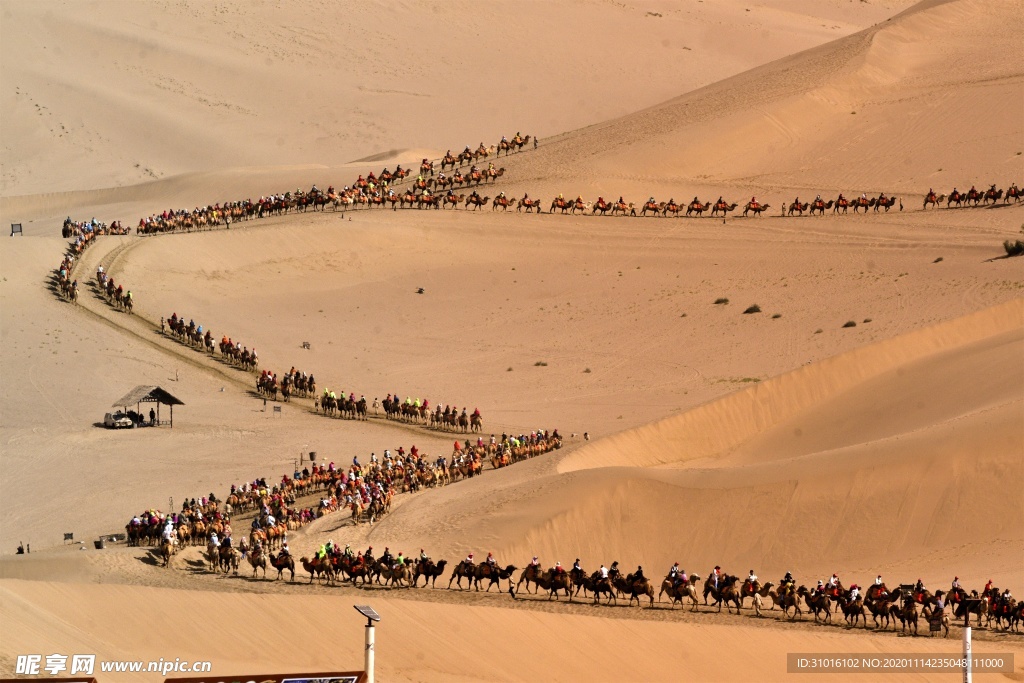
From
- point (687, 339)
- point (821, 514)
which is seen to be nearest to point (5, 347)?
point (687, 339)

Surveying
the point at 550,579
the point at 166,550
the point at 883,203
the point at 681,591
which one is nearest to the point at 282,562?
the point at 166,550

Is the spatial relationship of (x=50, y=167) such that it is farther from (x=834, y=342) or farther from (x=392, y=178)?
(x=834, y=342)

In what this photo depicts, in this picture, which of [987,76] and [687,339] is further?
[987,76]

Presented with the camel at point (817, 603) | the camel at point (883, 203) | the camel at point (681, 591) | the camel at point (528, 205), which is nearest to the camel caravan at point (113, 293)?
the camel at point (528, 205)

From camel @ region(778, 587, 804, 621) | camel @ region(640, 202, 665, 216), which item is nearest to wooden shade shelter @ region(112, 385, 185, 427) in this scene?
camel @ region(778, 587, 804, 621)

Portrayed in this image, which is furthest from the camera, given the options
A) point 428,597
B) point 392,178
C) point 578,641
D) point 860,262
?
point 392,178

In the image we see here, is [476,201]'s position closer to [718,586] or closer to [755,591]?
[718,586]
